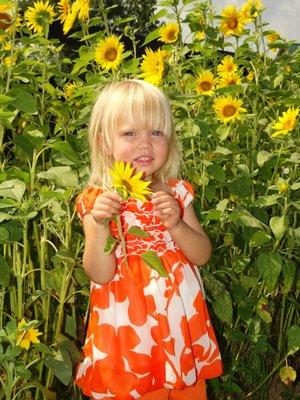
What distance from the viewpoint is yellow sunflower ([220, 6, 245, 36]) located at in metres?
2.67

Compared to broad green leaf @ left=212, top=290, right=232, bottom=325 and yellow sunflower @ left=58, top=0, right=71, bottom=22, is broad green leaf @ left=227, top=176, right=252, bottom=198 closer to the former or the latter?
broad green leaf @ left=212, top=290, right=232, bottom=325

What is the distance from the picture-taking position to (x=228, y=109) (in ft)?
7.32

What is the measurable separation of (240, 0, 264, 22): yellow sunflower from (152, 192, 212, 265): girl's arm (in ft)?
3.82

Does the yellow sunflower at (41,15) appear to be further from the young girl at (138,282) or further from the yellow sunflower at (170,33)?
the young girl at (138,282)

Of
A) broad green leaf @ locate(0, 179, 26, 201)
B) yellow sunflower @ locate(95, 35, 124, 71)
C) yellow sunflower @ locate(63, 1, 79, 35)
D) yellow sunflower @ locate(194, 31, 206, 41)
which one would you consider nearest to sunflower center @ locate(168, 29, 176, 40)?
yellow sunflower @ locate(194, 31, 206, 41)

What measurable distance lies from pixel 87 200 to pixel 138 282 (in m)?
0.22

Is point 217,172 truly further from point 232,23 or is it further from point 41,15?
point 232,23

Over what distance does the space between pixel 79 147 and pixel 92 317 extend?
1.68 ft

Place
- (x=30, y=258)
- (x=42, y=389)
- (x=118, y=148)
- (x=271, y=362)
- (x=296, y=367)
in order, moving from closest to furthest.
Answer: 1. (x=118, y=148)
2. (x=42, y=389)
3. (x=30, y=258)
4. (x=271, y=362)
5. (x=296, y=367)

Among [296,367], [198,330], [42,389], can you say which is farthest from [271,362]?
[42,389]

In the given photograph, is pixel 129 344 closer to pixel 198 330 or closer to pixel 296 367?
pixel 198 330

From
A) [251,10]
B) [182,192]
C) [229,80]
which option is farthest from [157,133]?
[251,10]

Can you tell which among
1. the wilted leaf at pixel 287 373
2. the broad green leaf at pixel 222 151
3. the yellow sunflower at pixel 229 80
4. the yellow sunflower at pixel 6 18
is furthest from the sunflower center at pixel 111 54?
the wilted leaf at pixel 287 373

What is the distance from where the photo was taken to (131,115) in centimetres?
158
